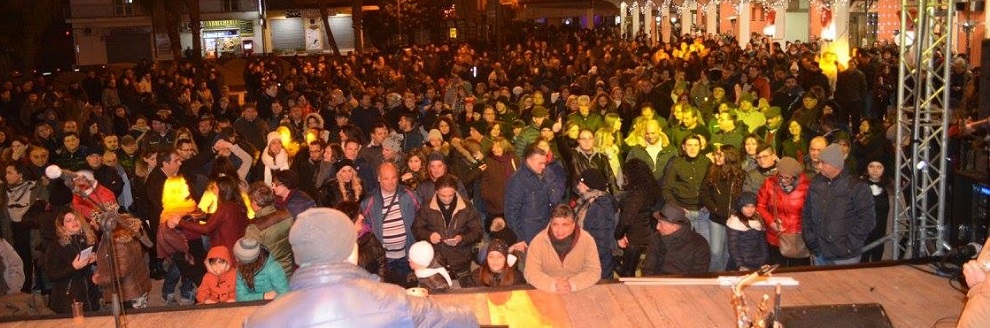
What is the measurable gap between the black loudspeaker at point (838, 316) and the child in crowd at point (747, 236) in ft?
6.45

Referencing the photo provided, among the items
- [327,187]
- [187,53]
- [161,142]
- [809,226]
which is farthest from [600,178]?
[187,53]

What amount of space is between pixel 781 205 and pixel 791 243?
1.02ft

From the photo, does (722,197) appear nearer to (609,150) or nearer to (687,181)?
(687,181)

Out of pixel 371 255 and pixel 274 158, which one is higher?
pixel 274 158

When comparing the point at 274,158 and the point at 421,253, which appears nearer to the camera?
the point at 421,253

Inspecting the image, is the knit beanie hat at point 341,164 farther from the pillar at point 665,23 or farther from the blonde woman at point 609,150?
the pillar at point 665,23

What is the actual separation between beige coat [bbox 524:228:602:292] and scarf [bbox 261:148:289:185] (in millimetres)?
4085

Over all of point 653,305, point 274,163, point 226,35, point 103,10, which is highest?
point 103,10

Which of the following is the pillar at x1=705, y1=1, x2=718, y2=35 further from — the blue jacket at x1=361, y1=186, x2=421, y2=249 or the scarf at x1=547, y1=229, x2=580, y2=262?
the scarf at x1=547, y1=229, x2=580, y2=262

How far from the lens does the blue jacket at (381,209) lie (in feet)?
26.4

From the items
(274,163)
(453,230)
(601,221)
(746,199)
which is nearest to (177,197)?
(274,163)

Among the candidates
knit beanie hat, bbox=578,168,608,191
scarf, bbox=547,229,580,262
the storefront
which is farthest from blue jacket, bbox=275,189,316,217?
the storefront

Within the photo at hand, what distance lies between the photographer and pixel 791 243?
25.7 feet

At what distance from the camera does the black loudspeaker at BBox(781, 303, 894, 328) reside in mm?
5715
